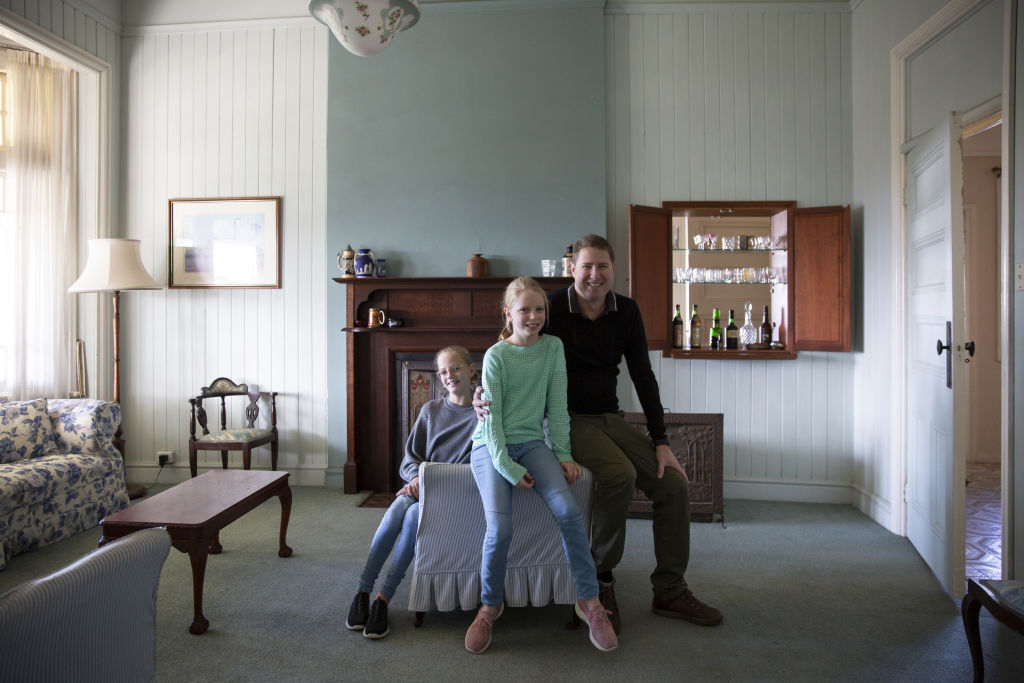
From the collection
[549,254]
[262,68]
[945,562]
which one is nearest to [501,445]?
[945,562]

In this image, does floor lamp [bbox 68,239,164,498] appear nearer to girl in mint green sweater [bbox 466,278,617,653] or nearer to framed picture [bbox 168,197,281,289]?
framed picture [bbox 168,197,281,289]

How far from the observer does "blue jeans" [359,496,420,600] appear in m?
2.52

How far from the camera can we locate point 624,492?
8.24ft

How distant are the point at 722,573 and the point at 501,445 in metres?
1.48

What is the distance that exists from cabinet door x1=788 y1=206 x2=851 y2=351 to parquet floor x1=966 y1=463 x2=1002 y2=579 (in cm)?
125

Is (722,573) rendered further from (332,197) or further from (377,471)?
(332,197)

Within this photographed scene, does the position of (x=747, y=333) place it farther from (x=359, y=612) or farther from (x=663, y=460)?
(x=359, y=612)

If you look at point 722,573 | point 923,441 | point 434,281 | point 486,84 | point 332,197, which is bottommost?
point 722,573

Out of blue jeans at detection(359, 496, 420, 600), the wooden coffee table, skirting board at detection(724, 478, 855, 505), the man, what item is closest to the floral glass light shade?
the man

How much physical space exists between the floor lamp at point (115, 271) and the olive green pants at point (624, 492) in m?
3.28

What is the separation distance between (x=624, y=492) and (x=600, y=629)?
1.64ft

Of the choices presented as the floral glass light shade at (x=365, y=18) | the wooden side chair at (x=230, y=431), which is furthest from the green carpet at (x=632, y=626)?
the floral glass light shade at (x=365, y=18)

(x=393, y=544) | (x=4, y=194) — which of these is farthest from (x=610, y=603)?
(x=4, y=194)

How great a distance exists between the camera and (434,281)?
174 inches
